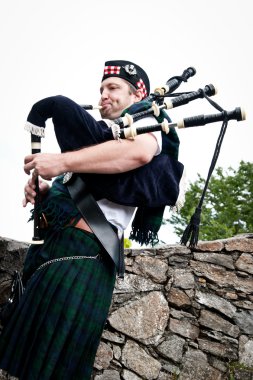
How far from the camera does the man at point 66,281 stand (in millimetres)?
Result: 1517

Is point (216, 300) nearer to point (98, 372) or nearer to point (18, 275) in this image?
point (98, 372)

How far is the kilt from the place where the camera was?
1.51 m

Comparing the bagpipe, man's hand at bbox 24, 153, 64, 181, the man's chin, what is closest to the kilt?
the bagpipe

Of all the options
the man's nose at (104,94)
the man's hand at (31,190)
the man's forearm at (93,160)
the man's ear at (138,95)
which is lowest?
the man's hand at (31,190)

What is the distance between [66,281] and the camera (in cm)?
157

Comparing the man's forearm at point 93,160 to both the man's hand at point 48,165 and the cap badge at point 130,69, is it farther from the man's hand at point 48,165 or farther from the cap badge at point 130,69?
the cap badge at point 130,69

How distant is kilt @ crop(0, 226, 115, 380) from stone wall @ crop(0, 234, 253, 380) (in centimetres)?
234

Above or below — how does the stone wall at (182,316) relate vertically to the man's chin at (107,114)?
below

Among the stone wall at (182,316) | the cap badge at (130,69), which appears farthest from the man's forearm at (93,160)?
the stone wall at (182,316)

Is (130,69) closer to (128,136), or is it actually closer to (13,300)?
(128,136)

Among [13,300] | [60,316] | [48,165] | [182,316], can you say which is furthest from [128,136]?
[182,316]

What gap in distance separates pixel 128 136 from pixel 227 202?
13413mm

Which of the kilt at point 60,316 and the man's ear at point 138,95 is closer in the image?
the kilt at point 60,316

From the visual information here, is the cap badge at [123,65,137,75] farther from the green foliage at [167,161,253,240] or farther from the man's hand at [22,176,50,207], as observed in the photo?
the green foliage at [167,161,253,240]
